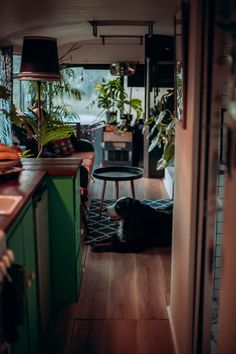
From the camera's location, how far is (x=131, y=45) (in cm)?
817

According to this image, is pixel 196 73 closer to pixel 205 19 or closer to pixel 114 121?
pixel 205 19

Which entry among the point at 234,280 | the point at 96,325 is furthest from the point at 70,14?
the point at 234,280

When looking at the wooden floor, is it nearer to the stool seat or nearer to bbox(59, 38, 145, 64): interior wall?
the stool seat

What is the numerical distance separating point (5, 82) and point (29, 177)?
3.41 metres

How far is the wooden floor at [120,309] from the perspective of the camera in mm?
2682

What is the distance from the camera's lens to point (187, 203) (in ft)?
7.16

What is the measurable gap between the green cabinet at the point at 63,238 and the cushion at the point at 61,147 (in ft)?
10.8

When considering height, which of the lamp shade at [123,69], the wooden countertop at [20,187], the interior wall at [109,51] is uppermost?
the interior wall at [109,51]

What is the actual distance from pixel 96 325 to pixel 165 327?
0.45 m

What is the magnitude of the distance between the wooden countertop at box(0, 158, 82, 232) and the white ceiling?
150cm

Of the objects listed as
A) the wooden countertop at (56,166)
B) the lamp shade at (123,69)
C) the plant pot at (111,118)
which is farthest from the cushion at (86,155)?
the wooden countertop at (56,166)

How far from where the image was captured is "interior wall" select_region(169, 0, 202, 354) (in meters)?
1.94

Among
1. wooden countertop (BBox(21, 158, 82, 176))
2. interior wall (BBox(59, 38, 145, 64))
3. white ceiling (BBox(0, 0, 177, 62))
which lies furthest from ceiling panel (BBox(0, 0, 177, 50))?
interior wall (BBox(59, 38, 145, 64))

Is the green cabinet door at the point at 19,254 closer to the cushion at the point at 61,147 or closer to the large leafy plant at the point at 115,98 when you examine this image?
the cushion at the point at 61,147
